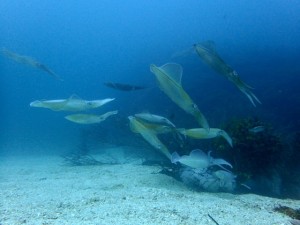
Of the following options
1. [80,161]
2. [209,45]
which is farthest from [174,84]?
[80,161]

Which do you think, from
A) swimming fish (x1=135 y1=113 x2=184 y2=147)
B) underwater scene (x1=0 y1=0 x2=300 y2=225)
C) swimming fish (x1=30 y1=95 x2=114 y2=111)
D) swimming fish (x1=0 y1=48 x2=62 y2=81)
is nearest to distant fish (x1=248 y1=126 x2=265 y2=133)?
underwater scene (x1=0 y1=0 x2=300 y2=225)

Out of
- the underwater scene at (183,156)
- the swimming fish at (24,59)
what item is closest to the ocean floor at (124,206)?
the underwater scene at (183,156)

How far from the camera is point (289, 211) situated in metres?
5.45

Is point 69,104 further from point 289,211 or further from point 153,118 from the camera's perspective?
point 289,211

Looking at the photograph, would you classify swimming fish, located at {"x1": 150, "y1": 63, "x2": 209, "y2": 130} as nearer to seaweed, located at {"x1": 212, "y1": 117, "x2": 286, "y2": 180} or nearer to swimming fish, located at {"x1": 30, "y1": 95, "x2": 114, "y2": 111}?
swimming fish, located at {"x1": 30, "y1": 95, "x2": 114, "y2": 111}

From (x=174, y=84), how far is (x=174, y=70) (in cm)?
20

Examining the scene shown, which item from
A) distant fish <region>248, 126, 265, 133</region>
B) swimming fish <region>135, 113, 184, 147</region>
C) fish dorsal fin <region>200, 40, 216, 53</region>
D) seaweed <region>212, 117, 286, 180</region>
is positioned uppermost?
fish dorsal fin <region>200, 40, 216, 53</region>

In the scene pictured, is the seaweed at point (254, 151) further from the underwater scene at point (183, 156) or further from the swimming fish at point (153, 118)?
the swimming fish at point (153, 118)

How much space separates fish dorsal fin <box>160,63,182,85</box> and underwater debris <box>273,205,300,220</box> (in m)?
3.22

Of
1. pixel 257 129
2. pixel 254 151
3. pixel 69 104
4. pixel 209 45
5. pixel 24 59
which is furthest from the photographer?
pixel 254 151

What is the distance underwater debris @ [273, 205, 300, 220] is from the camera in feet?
17.1

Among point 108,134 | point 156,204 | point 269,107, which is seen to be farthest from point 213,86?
point 156,204

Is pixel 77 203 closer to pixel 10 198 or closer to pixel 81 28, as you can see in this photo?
pixel 10 198

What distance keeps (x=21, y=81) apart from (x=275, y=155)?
147071 mm
